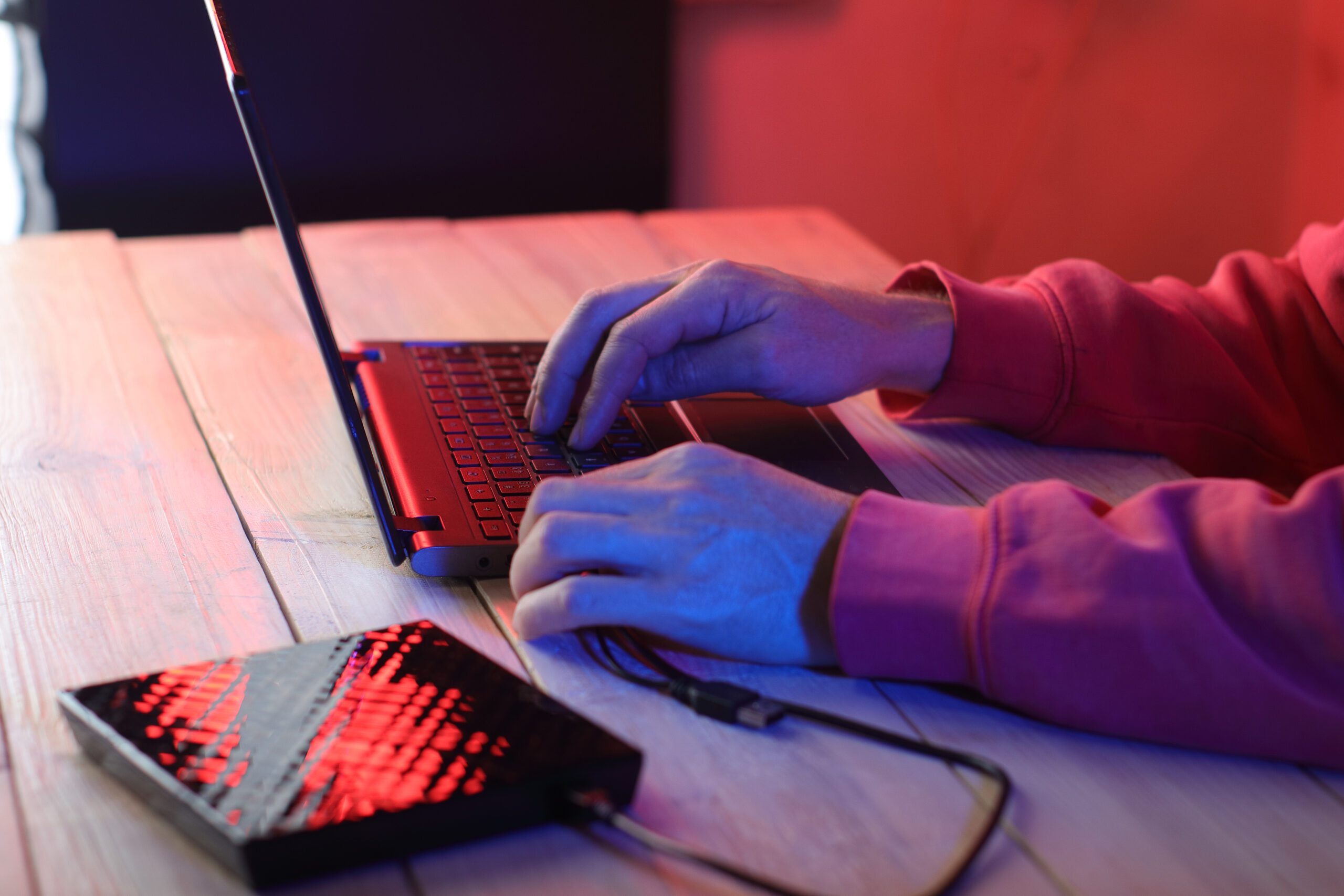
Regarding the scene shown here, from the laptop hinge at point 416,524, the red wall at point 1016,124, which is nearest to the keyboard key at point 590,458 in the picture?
the laptop hinge at point 416,524

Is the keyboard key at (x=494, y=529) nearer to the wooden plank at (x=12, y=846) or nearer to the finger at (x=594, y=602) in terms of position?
the finger at (x=594, y=602)

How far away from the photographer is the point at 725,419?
867mm

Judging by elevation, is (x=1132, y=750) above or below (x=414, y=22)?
below

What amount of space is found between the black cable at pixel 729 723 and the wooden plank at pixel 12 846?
0.19m

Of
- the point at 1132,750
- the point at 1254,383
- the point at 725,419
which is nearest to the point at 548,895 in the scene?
the point at 1132,750

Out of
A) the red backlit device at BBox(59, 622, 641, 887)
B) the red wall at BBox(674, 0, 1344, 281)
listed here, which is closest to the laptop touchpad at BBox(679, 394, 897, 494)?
the red backlit device at BBox(59, 622, 641, 887)

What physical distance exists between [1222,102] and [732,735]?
2499mm

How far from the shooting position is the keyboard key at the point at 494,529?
0.67 m

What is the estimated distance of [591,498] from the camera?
0.60 m

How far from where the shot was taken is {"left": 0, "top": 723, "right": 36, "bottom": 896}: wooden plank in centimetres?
44

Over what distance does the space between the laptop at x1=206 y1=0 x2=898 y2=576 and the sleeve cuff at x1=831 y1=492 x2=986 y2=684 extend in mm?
187

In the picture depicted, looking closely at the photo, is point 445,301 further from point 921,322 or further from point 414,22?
point 414,22

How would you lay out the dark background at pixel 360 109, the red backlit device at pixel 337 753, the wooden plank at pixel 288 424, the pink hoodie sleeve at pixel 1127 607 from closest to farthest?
the red backlit device at pixel 337 753 → the pink hoodie sleeve at pixel 1127 607 → the wooden plank at pixel 288 424 → the dark background at pixel 360 109

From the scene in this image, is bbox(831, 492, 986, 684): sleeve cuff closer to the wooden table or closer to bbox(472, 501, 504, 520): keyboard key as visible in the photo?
the wooden table
